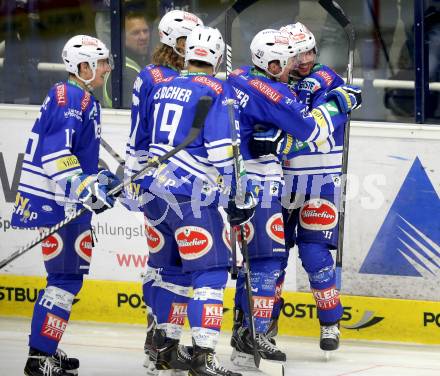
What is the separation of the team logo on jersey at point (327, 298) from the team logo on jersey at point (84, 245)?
4.14 ft

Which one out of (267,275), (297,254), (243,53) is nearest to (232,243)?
(267,275)

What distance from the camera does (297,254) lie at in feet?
23.9

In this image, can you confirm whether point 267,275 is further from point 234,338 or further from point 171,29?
point 171,29

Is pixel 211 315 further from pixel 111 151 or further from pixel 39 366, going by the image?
pixel 111 151

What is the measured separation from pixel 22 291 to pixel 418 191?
2.48 metres

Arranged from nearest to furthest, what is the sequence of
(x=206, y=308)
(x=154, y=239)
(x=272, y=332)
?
(x=206, y=308), (x=154, y=239), (x=272, y=332)

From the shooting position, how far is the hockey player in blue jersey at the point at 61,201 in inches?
235

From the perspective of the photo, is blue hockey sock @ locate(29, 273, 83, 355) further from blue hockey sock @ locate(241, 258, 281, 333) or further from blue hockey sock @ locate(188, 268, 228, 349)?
blue hockey sock @ locate(241, 258, 281, 333)

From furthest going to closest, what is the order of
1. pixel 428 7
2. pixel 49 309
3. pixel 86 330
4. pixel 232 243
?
pixel 86 330 → pixel 428 7 → pixel 232 243 → pixel 49 309

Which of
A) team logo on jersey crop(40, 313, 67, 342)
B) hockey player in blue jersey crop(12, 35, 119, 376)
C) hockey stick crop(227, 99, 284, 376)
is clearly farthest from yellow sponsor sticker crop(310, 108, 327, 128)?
team logo on jersey crop(40, 313, 67, 342)

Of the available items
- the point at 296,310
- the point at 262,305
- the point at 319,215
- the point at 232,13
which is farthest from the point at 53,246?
the point at 232,13

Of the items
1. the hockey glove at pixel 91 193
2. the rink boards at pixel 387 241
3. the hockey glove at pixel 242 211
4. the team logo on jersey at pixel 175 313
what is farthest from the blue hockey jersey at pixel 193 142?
the rink boards at pixel 387 241

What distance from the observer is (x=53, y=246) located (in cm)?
604

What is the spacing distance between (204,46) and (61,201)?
1.03 metres
